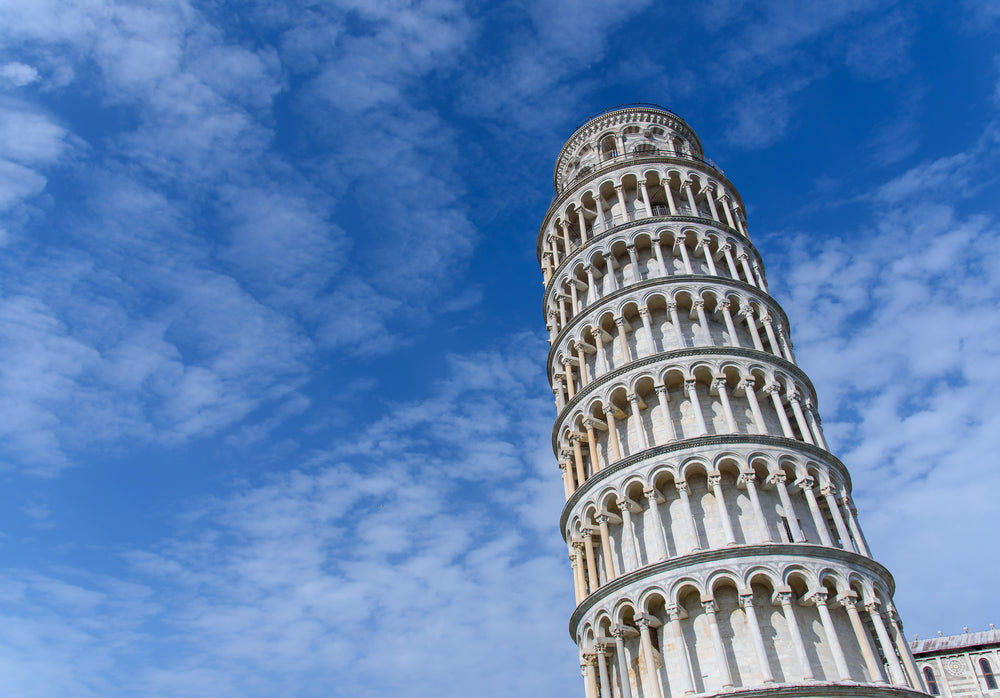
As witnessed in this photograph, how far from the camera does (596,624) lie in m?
23.7

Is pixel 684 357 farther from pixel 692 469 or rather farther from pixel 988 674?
pixel 988 674

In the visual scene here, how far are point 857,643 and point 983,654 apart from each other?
35.0 metres

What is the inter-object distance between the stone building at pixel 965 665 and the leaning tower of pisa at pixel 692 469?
1217 inches

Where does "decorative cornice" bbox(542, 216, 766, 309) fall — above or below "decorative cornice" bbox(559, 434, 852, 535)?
above

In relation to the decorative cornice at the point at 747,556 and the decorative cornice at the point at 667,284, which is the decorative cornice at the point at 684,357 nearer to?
the decorative cornice at the point at 667,284

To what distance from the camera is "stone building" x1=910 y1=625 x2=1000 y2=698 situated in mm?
47000

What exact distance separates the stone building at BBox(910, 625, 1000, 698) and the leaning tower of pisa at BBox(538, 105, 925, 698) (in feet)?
101

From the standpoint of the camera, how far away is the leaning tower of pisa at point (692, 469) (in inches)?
842

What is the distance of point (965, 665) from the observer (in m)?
47.9

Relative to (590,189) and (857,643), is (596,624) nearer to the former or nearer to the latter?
(857,643)

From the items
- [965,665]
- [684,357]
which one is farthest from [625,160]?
[965,665]

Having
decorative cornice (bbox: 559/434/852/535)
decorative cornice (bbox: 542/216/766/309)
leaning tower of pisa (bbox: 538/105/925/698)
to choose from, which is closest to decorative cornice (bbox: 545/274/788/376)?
leaning tower of pisa (bbox: 538/105/925/698)

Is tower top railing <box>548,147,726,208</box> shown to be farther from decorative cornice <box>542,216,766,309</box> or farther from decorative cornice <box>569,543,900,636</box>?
decorative cornice <box>569,543,900,636</box>

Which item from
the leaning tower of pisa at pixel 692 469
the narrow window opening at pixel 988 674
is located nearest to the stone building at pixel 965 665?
the narrow window opening at pixel 988 674
